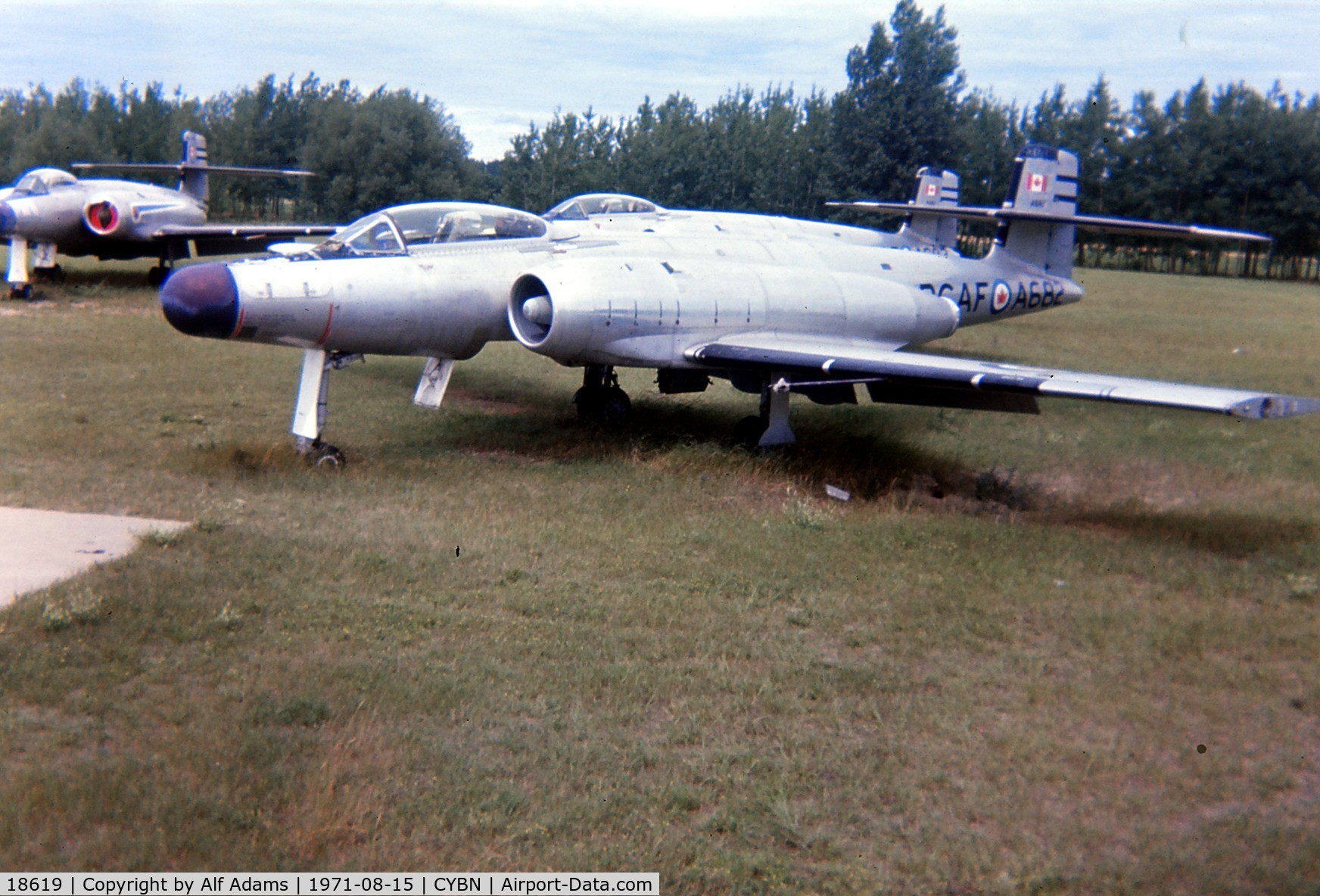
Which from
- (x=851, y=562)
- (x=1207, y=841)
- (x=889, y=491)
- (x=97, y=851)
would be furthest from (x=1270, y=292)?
(x=97, y=851)

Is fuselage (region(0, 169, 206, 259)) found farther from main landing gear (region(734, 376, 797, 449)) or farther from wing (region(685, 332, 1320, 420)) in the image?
main landing gear (region(734, 376, 797, 449))

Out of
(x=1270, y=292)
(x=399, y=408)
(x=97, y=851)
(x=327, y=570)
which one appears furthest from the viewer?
(x=1270, y=292)

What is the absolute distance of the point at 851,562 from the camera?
23.4 ft

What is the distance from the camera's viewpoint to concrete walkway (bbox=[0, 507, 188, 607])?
229 inches

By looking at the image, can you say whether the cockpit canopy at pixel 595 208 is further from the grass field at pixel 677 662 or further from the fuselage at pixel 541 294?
the grass field at pixel 677 662

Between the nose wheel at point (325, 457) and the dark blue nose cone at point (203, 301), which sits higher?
the dark blue nose cone at point (203, 301)

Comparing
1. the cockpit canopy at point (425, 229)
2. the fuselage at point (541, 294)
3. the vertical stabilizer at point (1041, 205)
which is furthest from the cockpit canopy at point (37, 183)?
the vertical stabilizer at point (1041, 205)

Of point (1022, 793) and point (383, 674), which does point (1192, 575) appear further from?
point (383, 674)

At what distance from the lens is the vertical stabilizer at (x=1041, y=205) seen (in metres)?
15.5

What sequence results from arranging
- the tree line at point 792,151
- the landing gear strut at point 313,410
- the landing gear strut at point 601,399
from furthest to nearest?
the tree line at point 792,151, the landing gear strut at point 601,399, the landing gear strut at point 313,410

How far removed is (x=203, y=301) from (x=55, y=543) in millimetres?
2467

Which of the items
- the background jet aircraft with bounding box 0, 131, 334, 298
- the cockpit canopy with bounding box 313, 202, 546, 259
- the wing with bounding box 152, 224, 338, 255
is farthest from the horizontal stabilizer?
the wing with bounding box 152, 224, 338, 255

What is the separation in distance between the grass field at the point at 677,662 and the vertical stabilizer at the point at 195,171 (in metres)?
18.7

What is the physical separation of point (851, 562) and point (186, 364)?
11.0 meters
